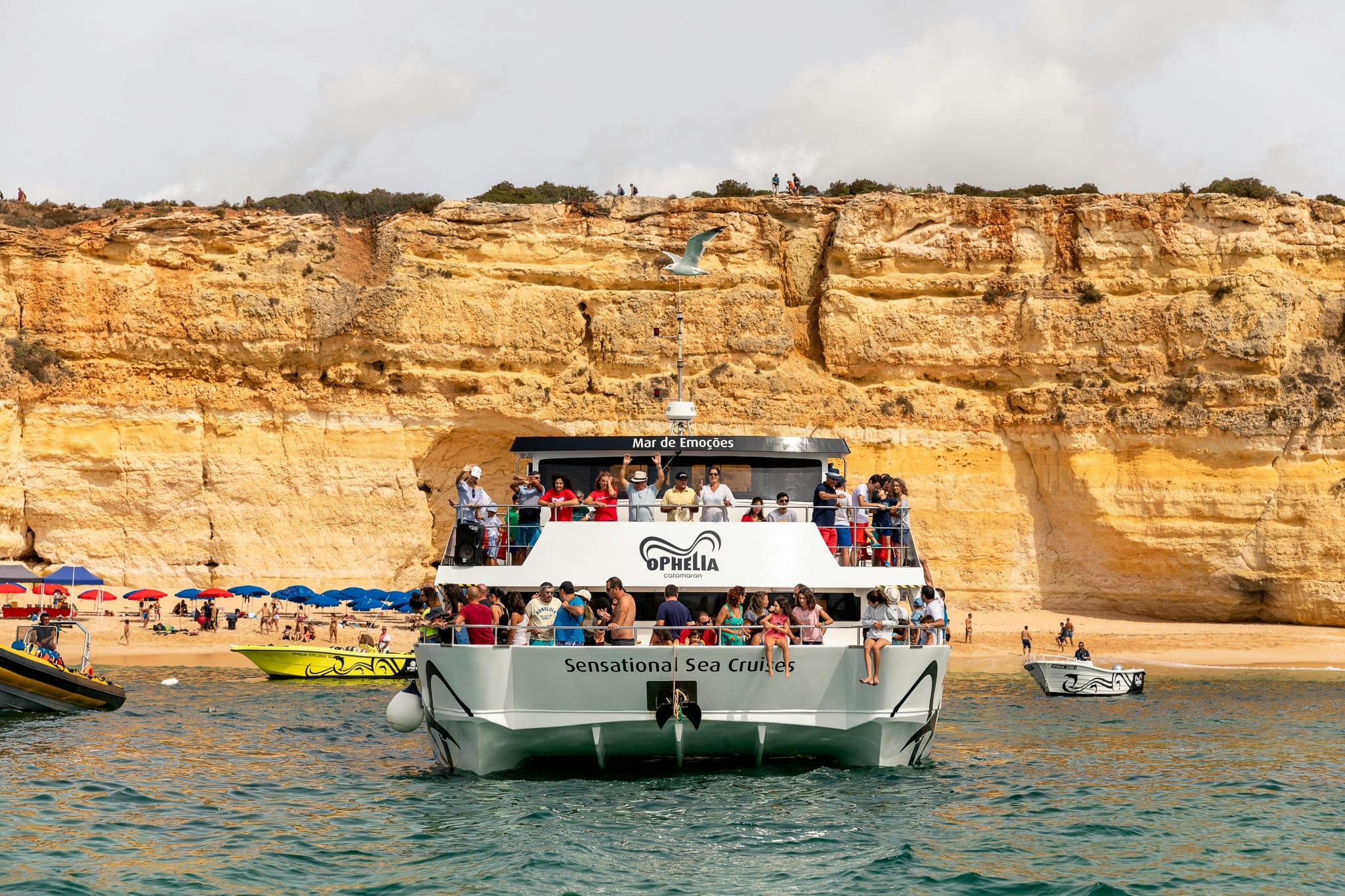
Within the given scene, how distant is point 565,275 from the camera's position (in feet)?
156

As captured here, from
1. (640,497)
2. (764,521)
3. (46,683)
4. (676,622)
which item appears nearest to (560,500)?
(640,497)

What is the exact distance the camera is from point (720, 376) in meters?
46.3

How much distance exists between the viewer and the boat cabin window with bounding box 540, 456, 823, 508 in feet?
60.8

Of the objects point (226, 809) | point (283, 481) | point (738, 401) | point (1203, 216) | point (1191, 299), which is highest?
point (1203, 216)

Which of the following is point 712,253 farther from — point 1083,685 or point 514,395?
point 1083,685

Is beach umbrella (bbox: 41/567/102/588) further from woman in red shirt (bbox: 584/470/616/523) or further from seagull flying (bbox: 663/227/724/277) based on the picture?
woman in red shirt (bbox: 584/470/616/523)

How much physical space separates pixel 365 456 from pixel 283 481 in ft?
9.13

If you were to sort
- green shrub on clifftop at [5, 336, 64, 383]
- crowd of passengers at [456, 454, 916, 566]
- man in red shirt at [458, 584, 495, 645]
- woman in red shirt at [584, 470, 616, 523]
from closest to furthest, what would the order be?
1. man in red shirt at [458, 584, 495, 645]
2. crowd of passengers at [456, 454, 916, 566]
3. woman in red shirt at [584, 470, 616, 523]
4. green shrub on clifftop at [5, 336, 64, 383]

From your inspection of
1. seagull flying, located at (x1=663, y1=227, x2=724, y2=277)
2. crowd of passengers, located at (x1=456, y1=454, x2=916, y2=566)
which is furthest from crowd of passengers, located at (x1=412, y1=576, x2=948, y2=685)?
seagull flying, located at (x1=663, y1=227, x2=724, y2=277)

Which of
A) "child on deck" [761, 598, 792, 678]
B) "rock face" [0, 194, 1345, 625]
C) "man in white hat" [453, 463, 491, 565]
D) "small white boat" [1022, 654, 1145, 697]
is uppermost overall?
"rock face" [0, 194, 1345, 625]

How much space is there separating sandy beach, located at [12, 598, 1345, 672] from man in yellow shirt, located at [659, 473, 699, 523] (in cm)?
1914

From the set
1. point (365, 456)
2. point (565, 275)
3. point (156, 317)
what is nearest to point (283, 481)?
point (365, 456)

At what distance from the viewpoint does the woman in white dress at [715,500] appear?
16.7m

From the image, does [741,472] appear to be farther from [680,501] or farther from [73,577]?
[73,577]
